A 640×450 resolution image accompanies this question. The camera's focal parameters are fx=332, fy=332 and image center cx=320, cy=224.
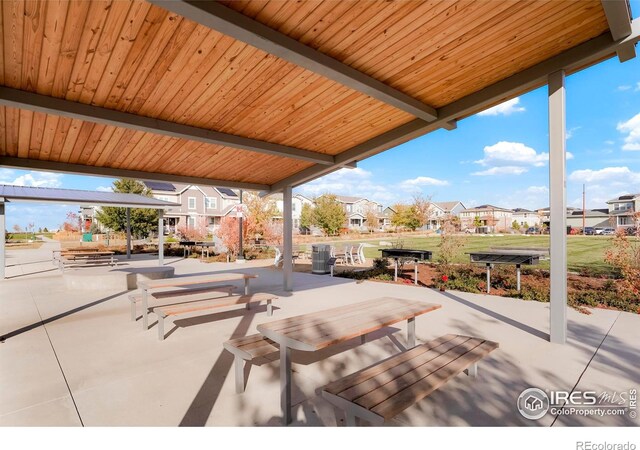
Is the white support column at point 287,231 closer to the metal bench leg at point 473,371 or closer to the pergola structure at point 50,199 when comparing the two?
the metal bench leg at point 473,371

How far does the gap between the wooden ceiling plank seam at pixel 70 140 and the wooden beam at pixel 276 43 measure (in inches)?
134

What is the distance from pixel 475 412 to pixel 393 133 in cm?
454

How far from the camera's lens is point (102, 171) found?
6828 mm

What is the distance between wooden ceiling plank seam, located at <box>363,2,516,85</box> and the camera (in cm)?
333

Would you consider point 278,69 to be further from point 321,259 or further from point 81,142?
point 321,259

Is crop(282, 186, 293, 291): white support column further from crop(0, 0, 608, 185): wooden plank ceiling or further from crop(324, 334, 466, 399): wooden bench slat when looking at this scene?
crop(324, 334, 466, 399): wooden bench slat

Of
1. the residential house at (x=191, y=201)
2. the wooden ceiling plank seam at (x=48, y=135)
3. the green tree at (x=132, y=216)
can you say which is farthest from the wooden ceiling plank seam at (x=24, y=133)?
the residential house at (x=191, y=201)

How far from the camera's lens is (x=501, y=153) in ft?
409

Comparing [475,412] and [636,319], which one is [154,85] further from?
[636,319]

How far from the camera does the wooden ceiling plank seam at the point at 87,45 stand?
9.14 ft

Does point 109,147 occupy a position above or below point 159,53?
below

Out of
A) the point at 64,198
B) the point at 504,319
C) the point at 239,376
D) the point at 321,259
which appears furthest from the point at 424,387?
the point at 64,198

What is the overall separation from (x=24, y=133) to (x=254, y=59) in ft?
13.1
